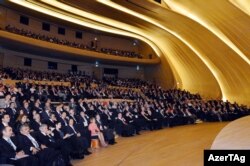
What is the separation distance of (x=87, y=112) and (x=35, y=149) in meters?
4.82

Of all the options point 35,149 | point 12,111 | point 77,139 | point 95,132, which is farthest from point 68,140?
point 12,111

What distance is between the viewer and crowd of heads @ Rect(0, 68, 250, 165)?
6855mm

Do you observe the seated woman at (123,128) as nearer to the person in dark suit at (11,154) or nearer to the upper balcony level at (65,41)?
the person in dark suit at (11,154)

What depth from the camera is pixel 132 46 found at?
1075 inches

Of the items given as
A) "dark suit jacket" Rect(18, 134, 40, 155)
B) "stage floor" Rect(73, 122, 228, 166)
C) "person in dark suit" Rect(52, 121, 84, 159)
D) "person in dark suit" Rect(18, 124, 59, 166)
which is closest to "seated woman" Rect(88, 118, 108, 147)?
"stage floor" Rect(73, 122, 228, 166)

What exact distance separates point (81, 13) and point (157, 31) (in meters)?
5.83

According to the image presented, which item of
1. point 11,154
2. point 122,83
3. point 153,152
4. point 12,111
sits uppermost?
point 122,83

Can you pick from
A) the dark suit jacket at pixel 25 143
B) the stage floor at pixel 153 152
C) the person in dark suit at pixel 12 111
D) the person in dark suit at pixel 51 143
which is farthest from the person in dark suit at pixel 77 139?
the person in dark suit at pixel 12 111

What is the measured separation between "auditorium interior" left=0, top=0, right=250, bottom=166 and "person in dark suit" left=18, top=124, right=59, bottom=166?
0.02 m

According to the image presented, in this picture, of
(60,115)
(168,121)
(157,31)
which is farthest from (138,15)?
(60,115)

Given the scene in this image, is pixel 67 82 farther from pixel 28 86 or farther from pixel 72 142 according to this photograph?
pixel 72 142

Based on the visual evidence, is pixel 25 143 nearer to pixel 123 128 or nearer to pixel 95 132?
pixel 95 132

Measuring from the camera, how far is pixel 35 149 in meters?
5.31

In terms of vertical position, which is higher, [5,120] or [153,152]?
[5,120]
